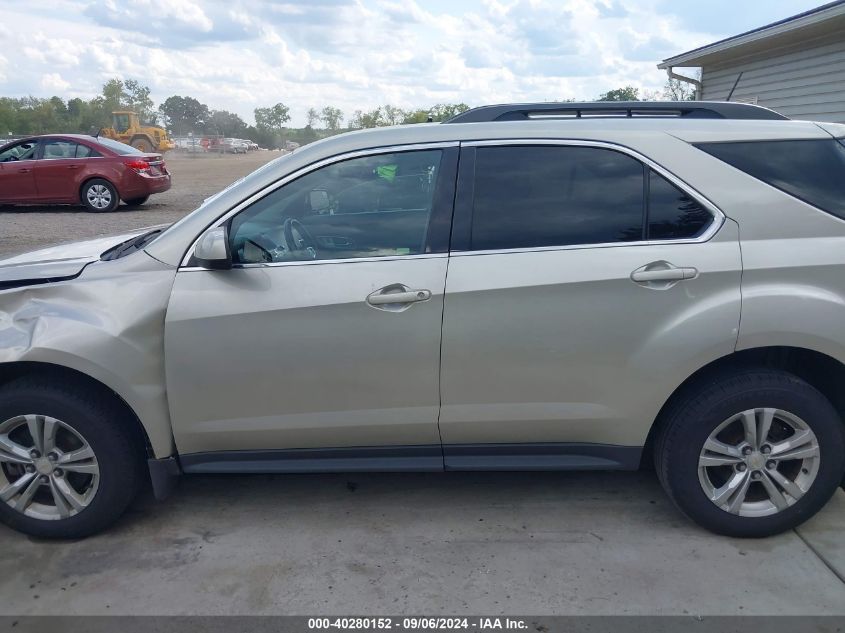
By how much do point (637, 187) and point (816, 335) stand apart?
3.14 feet

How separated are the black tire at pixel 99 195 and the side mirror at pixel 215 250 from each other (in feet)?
41.1

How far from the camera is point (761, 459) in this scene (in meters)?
3.12

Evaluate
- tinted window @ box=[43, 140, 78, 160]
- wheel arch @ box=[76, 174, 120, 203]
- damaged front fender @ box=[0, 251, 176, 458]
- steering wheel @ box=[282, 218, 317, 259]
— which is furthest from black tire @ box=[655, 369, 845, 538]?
tinted window @ box=[43, 140, 78, 160]

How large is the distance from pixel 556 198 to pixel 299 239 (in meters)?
1.14

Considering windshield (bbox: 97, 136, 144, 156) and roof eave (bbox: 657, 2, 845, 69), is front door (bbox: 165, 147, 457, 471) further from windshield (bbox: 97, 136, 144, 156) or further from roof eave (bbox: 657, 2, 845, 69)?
windshield (bbox: 97, 136, 144, 156)

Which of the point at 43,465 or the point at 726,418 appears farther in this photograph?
the point at 43,465

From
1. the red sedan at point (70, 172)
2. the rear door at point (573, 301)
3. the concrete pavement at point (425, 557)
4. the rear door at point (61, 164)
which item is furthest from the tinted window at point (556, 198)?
the rear door at point (61, 164)

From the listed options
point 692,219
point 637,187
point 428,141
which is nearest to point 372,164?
point 428,141

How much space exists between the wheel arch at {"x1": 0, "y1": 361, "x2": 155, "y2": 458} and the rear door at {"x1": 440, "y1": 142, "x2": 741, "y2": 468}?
137 centimetres

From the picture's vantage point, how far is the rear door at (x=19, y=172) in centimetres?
1423

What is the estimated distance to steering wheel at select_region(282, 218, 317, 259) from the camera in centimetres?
320

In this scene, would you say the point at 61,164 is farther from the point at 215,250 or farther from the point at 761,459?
the point at 761,459

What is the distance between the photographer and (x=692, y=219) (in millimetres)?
3102

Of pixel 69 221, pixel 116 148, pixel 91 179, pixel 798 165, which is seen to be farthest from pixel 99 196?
pixel 798 165
